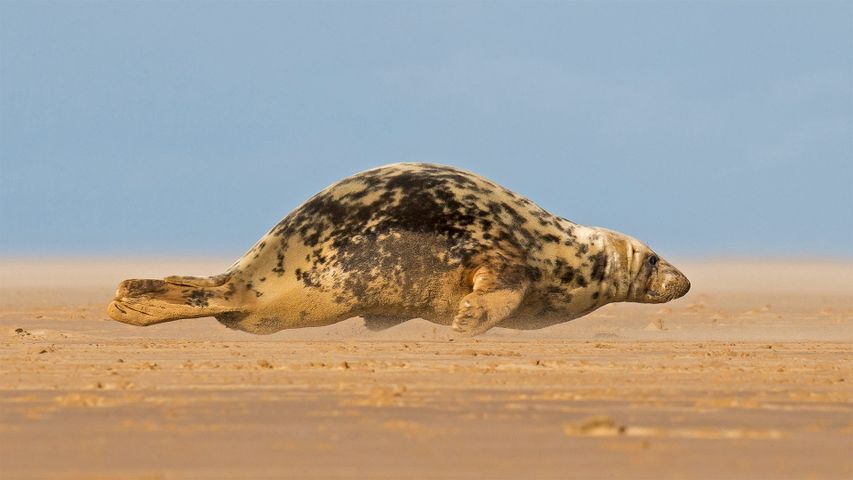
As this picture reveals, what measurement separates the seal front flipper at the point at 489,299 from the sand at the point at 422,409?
263 millimetres

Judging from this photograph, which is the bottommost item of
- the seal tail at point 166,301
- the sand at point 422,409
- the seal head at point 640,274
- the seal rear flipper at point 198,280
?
the sand at point 422,409

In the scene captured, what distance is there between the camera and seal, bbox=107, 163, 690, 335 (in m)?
11.9

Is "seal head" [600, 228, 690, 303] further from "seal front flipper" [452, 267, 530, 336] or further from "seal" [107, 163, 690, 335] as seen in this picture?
"seal front flipper" [452, 267, 530, 336]

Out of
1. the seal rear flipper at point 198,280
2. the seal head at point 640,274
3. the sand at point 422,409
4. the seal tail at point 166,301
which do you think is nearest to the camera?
the sand at point 422,409

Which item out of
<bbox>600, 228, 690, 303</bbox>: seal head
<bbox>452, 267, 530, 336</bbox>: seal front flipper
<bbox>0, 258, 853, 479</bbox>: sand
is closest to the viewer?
<bbox>0, 258, 853, 479</bbox>: sand

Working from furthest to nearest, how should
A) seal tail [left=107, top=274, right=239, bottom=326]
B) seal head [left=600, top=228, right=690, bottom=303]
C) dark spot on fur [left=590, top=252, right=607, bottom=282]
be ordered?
1. seal head [left=600, top=228, right=690, bottom=303]
2. dark spot on fur [left=590, top=252, right=607, bottom=282]
3. seal tail [left=107, top=274, right=239, bottom=326]

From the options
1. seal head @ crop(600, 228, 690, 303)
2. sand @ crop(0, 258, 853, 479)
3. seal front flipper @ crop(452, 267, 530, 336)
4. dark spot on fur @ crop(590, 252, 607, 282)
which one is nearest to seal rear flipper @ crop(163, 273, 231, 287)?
sand @ crop(0, 258, 853, 479)

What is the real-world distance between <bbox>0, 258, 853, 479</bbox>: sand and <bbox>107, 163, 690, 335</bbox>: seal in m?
0.35

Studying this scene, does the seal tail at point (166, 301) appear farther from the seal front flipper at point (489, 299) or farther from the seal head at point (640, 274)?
the seal head at point (640, 274)

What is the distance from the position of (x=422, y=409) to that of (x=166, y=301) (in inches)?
245

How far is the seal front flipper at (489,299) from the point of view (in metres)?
11.3

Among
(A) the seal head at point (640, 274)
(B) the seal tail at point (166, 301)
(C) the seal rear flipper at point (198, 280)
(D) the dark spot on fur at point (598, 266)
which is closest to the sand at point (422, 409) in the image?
(B) the seal tail at point (166, 301)

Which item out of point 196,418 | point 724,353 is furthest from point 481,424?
point 724,353

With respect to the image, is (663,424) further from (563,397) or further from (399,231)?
(399,231)
